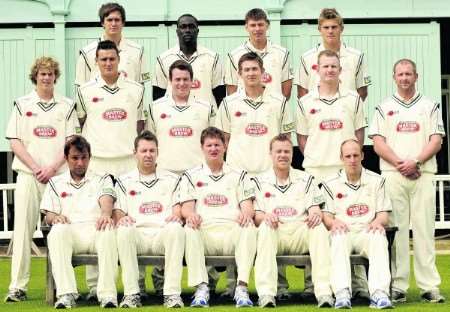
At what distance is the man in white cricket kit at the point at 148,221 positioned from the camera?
11.7 metres

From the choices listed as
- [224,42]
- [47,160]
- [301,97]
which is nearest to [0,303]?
[47,160]

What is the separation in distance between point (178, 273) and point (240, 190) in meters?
0.89

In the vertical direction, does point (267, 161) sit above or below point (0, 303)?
above

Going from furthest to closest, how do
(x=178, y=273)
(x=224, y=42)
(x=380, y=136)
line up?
(x=224, y=42) < (x=380, y=136) < (x=178, y=273)

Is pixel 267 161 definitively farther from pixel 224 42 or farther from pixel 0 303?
pixel 224 42

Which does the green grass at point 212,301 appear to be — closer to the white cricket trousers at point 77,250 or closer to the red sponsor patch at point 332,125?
the white cricket trousers at point 77,250

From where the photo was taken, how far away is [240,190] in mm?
12102

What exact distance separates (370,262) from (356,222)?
1.75ft

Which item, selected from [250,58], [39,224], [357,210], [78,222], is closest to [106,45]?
[250,58]

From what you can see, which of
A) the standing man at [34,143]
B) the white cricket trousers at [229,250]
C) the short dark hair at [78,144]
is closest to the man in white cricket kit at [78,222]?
the short dark hair at [78,144]

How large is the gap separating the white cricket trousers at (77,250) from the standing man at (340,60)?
8.18ft

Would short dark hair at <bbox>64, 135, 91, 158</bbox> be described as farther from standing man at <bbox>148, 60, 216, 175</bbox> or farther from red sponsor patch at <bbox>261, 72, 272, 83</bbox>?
red sponsor patch at <bbox>261, 72, 272, 83</bbox>

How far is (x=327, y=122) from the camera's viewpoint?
12.5m

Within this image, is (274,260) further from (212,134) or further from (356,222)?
(212,134)
